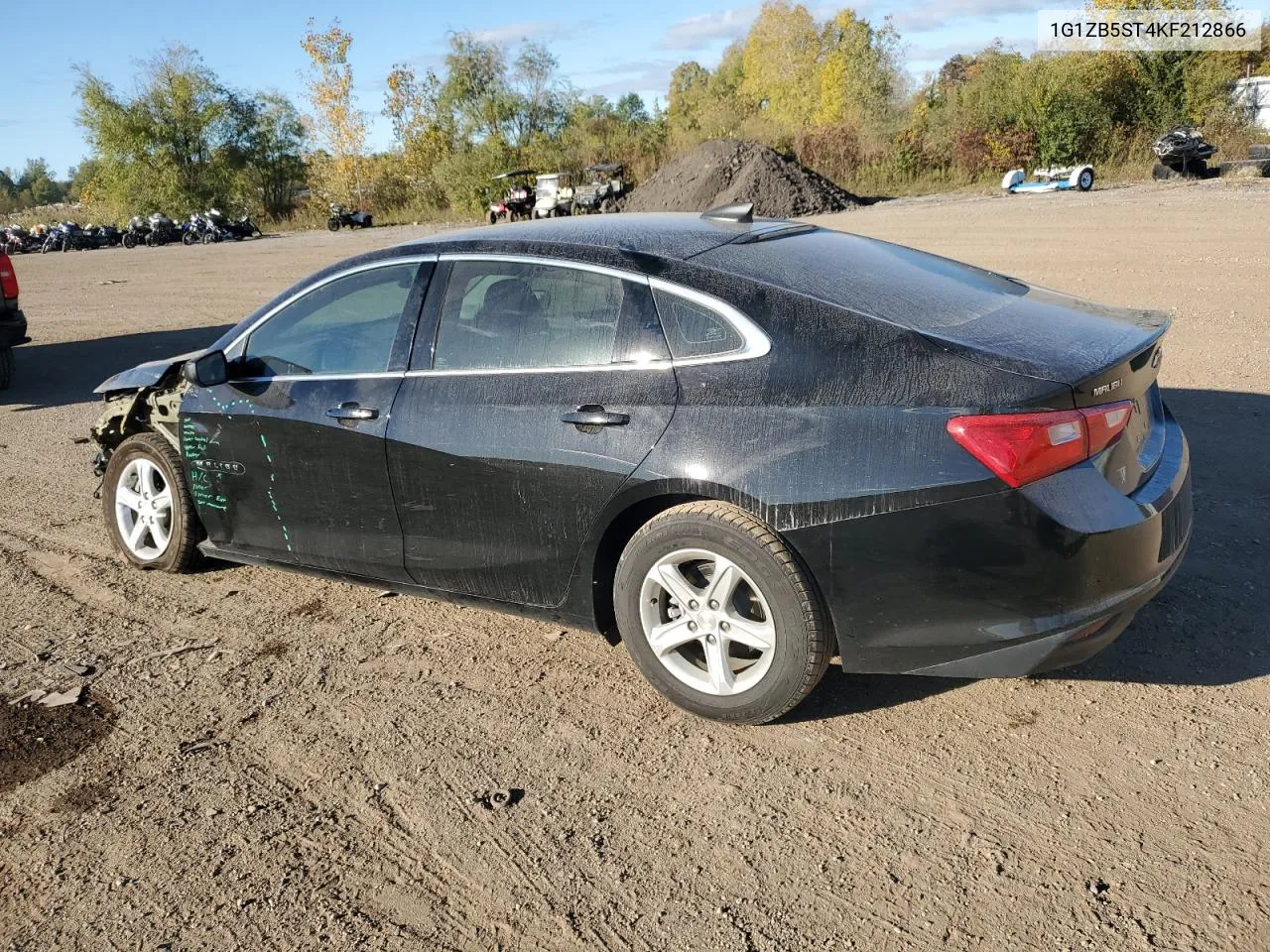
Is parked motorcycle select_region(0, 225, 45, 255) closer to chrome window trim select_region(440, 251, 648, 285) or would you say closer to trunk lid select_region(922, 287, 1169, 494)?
chrome window trim select_region(440, 251, 648, 285)

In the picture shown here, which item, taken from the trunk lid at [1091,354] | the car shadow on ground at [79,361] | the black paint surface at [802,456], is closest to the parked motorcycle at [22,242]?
the car shadow on ground at [79,361]

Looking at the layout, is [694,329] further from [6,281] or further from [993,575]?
[6,281]

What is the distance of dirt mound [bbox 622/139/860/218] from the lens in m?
30.4

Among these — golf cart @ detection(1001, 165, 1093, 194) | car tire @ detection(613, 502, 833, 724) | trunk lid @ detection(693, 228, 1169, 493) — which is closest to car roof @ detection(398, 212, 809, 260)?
trunk lid @ detection(693, 228, 1169, 493)

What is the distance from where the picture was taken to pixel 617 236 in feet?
13.6

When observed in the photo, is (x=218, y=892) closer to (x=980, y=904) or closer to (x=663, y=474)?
(x=663, y=474)

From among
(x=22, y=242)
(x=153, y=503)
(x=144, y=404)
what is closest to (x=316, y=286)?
(x=144, y=404)

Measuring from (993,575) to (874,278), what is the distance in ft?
4.15

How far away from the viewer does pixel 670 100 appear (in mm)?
100625

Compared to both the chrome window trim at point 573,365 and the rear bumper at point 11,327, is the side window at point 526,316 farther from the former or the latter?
the rear bumper at point 11,327

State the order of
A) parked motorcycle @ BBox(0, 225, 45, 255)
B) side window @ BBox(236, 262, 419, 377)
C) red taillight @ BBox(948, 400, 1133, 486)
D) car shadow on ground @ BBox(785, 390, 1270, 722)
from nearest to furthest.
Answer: red taillight @ BBox(948, 400, 1133, 486)
car shadow on ground @ BBox(785, 390, 1270, 722)
side window @ BBox(236, 262, 419, 377)
parked motorcycle @ BBox(0, 225, 45, 255)

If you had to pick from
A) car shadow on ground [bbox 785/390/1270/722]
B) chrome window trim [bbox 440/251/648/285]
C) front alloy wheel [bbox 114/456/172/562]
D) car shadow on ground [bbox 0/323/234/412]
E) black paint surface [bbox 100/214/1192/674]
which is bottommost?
car shadow on ground [bbox 785/390/1270/722]

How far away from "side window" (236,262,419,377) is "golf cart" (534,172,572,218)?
3306cm

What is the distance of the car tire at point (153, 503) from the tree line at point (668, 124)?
117 feet
